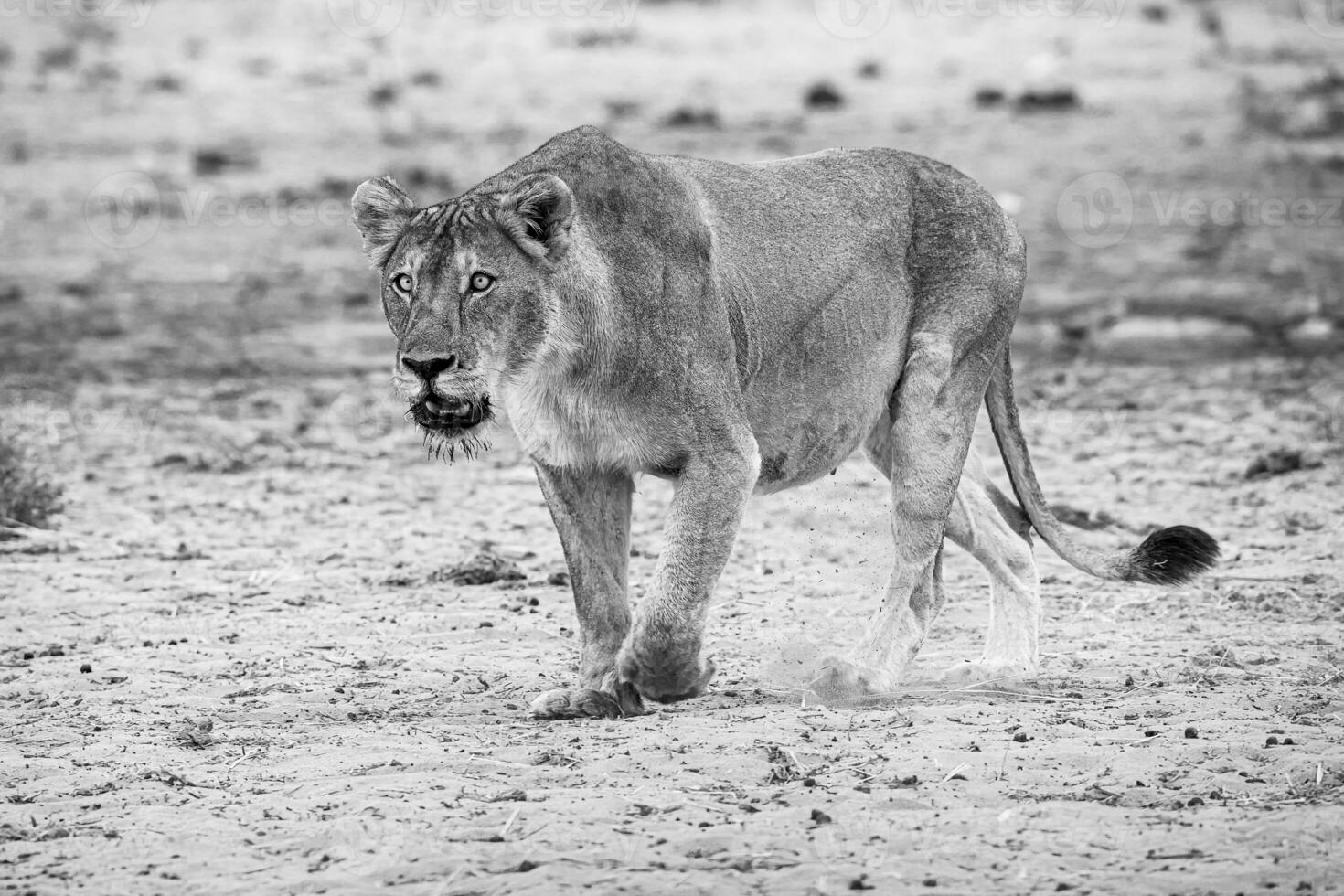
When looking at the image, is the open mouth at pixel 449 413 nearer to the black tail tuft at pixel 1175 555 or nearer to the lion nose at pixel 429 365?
the lion nose at pixel 429 365

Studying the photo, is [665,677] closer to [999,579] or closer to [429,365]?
[429,365]

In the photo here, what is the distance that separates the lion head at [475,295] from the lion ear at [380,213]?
93 millimetres

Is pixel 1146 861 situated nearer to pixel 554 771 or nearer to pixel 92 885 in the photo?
pixel 554 771

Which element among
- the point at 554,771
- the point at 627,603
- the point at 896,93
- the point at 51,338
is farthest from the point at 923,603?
the point at 896,93

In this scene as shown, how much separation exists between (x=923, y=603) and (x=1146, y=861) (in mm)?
2226

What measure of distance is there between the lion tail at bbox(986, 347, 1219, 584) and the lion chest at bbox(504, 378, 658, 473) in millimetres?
1836

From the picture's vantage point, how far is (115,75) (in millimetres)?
21031

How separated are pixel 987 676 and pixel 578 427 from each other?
5.76 ft

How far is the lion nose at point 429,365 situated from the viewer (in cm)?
Result: 529

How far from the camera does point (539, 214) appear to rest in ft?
18.2

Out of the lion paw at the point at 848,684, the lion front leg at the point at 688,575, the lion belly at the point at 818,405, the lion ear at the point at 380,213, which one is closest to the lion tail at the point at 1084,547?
the lion belly at the point at 818,405

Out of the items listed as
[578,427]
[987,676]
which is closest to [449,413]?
[578,427]

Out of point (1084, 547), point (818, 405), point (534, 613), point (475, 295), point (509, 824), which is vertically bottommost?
point (534, 613)

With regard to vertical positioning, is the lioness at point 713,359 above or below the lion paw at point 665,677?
above
